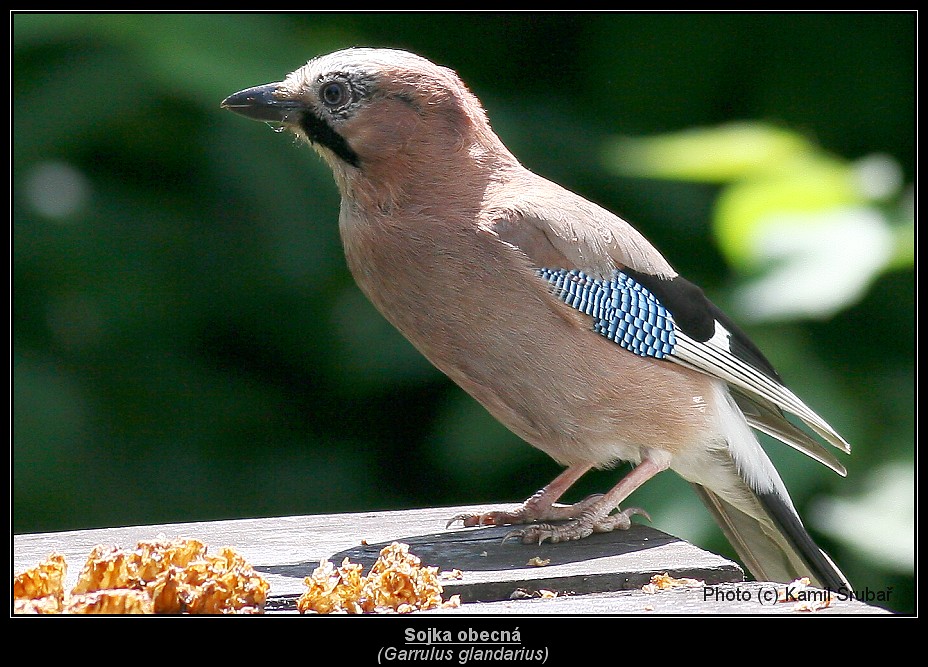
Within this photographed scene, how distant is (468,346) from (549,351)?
20 cm

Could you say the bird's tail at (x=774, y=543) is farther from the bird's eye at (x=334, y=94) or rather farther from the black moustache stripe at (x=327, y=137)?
the bird's eye at (x=334, y=94)

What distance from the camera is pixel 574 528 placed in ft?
9.86

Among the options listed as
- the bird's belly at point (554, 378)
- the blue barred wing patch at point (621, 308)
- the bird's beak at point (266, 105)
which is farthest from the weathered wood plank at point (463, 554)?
the bird's beak at point (266, 105)

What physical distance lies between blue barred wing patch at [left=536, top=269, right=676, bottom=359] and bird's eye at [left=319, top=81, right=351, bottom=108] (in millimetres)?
664

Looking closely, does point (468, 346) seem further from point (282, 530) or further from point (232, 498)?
point (232, 498)

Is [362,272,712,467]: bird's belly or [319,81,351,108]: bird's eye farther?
[319,81,351,108]: bird's eye

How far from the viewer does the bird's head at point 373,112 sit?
123 inches

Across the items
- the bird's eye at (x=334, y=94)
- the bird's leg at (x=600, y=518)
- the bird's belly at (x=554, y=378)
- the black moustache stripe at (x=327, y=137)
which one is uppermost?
the bird's eye at (x=334, y=94)

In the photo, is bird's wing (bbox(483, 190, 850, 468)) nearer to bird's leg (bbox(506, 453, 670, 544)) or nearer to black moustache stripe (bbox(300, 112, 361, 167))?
bird's leg (bbox(506, 453, 670, 544))

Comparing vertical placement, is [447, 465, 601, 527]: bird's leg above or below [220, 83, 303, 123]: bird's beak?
below

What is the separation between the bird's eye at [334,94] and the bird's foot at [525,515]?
110cm

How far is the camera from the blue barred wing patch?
311cm

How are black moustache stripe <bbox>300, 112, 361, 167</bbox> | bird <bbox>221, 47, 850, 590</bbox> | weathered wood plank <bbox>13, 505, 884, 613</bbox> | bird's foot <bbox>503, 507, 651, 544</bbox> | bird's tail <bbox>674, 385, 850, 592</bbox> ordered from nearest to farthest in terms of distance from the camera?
weathered wood plank <bbox>13, 505, 884, 613</bbox>
bird's foot <bbox>503, 507, 651, 544</bbox>
bird <bbox>221, 47, 850, 590</bbox>
black moustache stripe <bbox>300, 112, 361, 167</bbox>
bird's tail <bbox>674, 385, 850, 592</bbox>

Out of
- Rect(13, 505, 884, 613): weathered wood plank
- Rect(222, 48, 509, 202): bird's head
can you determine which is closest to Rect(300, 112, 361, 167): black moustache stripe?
Rect(222, 48, 509, 202): bird's head
